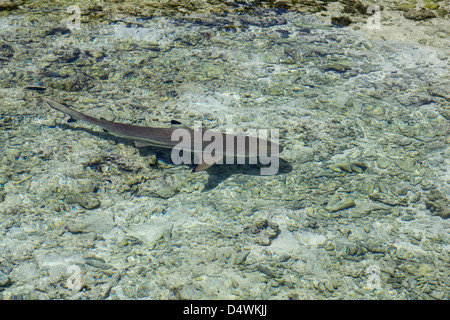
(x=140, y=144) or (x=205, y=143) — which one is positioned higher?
(x=205, y=143)

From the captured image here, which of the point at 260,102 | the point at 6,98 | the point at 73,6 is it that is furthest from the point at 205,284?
the point at 73,6

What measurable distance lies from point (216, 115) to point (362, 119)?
2150mm

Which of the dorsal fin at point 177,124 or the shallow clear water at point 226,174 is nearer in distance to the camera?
the shallow clear water at point 226,174

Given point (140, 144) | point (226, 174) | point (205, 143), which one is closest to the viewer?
point (205, 143)

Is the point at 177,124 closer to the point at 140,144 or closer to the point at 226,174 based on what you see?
the point at 140,144

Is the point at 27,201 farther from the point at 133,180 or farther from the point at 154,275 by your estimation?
the point at 154,275

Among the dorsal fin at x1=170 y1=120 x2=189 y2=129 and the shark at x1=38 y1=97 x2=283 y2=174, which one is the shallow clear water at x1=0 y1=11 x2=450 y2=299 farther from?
the dorsal fin at x1=170 y1=120 x2=189 y2=129

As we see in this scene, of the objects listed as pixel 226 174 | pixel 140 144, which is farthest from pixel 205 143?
pixel 140 144

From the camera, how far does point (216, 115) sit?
5449mm

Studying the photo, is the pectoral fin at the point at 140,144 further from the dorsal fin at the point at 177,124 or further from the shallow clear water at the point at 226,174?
the dorsal fin at the point at 177,124

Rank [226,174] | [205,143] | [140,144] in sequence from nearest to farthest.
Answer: [205,143], [140,144], [226,174]

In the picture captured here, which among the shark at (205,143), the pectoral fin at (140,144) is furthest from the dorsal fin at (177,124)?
the pectoral fin at (140,144)
